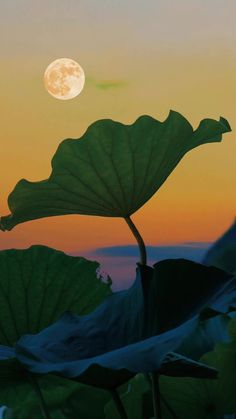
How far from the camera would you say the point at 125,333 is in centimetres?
65

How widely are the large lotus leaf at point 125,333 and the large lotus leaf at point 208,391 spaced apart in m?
0.18

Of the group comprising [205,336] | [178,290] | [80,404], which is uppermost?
[178,290]

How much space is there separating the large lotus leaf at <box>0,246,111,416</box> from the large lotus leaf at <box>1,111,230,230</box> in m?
0.10

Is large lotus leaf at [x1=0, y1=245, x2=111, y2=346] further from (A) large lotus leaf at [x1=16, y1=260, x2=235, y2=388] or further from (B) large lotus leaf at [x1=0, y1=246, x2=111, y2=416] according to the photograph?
(A) large lotus leaf at [x1=16, y1=260, x2=235, y2=388]

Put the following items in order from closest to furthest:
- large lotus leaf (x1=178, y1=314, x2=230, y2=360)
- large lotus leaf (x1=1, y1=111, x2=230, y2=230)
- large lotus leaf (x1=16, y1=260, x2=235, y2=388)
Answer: large lotus leaf (x1=16, y1=260, x2=235, y2=388)
large lotus leaf (x1=1, y1=111, x2=230, y2=230)
large lotus leaf (x1=178, y1=314, x2=230, y2=360)

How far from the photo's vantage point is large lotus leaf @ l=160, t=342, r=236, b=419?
794mm

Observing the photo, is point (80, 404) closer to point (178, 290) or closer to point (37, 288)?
point (37, 288)

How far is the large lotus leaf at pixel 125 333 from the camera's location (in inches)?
19.8

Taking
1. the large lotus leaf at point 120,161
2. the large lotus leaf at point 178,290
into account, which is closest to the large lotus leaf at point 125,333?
the large lotus leaf at point 178,290

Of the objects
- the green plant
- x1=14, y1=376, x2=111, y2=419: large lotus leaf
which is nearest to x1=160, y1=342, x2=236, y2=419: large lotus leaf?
the green plant

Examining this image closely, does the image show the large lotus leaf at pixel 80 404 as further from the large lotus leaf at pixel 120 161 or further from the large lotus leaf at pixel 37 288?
the large lotus leaf at pixel 120 161

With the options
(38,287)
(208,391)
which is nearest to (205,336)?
(208,391)

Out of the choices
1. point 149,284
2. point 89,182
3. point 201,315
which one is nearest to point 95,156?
point 89,182

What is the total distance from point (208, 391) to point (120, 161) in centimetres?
29
